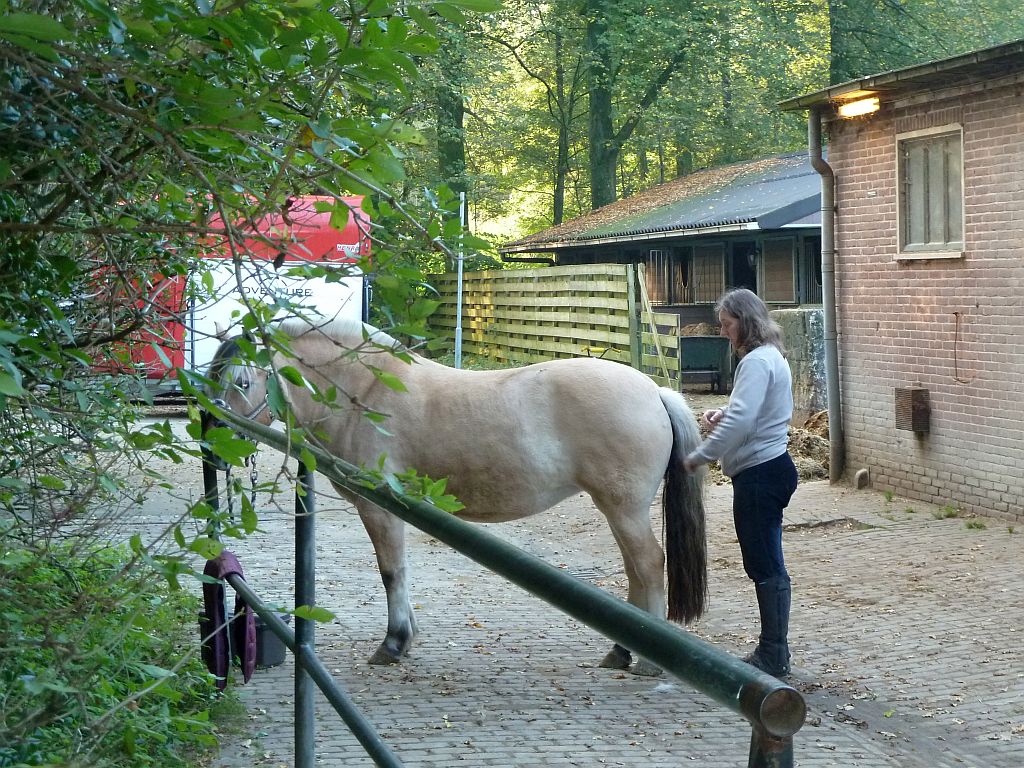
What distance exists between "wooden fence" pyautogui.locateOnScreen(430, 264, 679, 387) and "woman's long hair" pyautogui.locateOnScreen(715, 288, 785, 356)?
7.39 m

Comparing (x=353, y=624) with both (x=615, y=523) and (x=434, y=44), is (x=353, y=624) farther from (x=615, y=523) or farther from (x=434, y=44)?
(x=434, y=44)

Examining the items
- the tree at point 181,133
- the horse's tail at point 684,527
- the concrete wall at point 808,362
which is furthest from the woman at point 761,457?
the concrete wall at point 808,362

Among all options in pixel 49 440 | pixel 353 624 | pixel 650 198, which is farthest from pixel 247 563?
pixel 650 198

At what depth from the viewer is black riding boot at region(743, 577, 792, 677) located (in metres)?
6.16

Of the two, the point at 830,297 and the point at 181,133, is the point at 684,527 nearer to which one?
the point at 181,133

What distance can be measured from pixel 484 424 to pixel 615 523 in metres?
0.93

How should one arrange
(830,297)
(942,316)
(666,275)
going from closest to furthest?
(942,316) → (830,297) → (666,275)

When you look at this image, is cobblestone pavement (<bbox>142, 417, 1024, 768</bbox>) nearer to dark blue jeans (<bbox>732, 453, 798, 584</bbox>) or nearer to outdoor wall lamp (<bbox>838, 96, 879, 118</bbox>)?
dark blue jeans (<bbox>732, 453, 798, 584</bbox>)

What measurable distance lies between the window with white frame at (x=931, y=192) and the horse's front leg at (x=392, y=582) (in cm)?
718

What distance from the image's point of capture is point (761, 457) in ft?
20.6

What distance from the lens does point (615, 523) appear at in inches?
257

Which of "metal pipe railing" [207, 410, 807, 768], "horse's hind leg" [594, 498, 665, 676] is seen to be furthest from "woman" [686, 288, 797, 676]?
"metal pipe railing" [207, 410, 807, 768]

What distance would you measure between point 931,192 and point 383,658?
8.23 meters

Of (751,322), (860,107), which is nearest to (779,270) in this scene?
(860,107)
